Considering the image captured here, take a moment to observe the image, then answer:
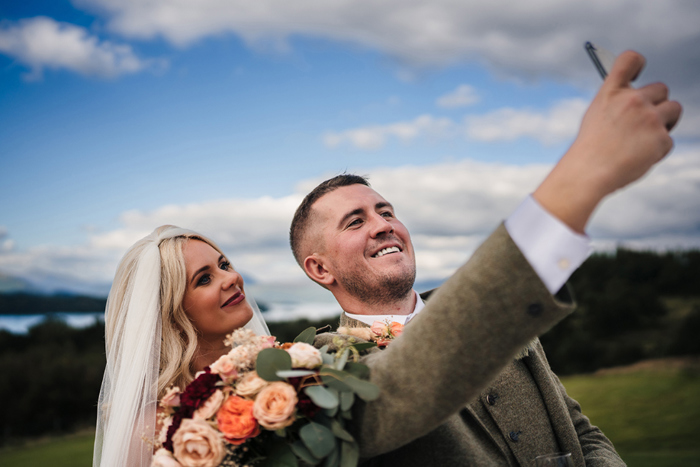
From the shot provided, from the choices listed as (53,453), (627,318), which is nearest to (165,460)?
(627,318)

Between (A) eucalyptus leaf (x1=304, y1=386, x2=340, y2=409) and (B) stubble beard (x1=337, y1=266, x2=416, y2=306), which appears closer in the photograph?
(A) eucalyptus leaf (x1=304, y1=386, x2=340, y2=409)

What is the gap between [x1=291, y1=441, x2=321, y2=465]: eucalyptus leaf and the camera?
1855mm

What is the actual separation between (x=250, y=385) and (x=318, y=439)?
388 mm

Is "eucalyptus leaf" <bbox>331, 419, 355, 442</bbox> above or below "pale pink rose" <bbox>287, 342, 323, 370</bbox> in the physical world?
below

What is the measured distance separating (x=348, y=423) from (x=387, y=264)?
1.81 metres

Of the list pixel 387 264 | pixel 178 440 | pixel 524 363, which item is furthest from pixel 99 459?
pixel 524 363

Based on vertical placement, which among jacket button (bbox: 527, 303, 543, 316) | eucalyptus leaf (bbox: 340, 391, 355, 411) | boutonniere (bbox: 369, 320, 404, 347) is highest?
jacket button (bbox: 527, 303, 543, 316)

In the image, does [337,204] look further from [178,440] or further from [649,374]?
[649,374]

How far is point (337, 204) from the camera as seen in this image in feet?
13.0

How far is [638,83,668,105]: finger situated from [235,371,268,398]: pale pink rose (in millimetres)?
1626

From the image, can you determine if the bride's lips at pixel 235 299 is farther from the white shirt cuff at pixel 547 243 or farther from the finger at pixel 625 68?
the finger at pixel 625 68

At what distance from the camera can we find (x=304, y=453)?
73.8 inches

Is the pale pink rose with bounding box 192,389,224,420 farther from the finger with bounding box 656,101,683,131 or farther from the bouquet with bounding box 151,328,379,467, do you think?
the finger with bounding box 656,101,683,131

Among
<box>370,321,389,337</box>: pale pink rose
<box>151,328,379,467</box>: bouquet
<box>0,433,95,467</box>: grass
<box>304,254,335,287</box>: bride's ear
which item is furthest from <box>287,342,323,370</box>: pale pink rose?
<box>0,433,95,467</box>: grass
